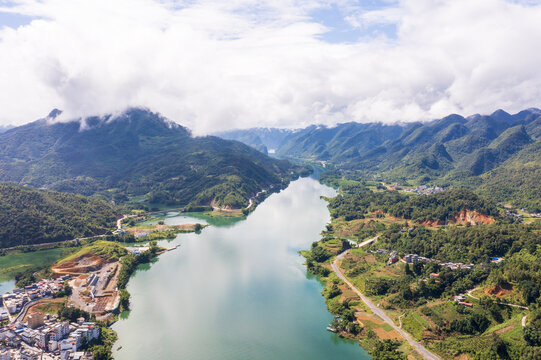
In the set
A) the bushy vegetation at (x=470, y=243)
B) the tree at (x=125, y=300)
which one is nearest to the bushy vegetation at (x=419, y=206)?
the bushy vegetation at (x=470, y=243)

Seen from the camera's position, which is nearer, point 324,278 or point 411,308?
point 411,308

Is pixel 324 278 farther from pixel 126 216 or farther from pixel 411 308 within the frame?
pixel 126 216

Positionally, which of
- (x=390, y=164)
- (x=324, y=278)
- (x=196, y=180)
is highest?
(x=324, y=278)

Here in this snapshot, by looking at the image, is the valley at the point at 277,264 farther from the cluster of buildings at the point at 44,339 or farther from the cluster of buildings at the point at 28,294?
the cluster of buildings at the point at 44,339

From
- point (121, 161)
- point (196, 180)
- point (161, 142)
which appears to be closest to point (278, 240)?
point (196, 180)

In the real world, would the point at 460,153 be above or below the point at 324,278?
below

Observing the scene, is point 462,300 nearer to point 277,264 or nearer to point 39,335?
point 277,264
